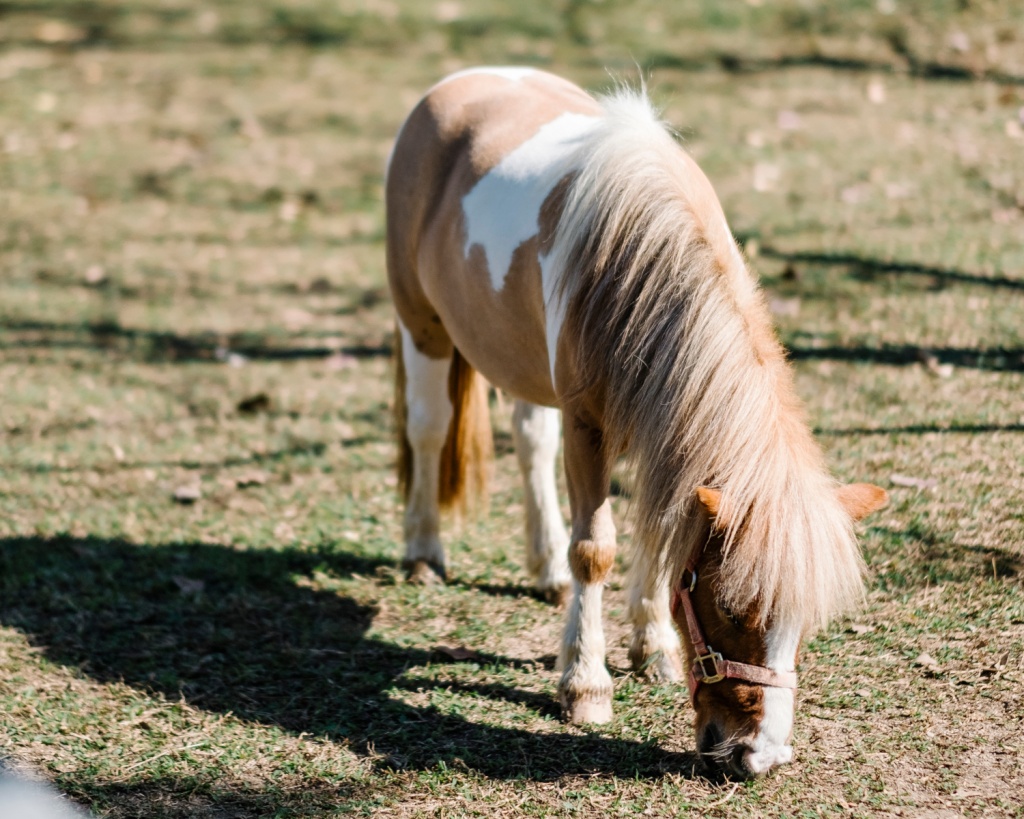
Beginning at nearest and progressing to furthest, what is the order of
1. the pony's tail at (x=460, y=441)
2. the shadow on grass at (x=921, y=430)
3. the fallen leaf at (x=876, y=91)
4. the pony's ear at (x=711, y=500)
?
the pony's ear at (x=711, y=500)
the pony's tail at (x=460, y=441)
the shadow on grass at (x=921, y=430)
the fallen leaf at (x=876, y=91)

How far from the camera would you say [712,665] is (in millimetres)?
2971

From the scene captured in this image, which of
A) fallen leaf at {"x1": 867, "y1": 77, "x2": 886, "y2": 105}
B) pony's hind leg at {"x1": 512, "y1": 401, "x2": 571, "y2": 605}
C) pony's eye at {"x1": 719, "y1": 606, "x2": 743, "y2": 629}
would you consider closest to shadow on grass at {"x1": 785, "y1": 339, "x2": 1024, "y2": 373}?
pony's hind leg at {"x1": 512, "y1": 401, "x2": 571, "y2": 605}

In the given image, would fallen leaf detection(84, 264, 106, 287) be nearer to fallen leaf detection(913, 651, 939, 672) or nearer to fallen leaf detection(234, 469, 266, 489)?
fallen leaf detection(234, 469, 266, 489)

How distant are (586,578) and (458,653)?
804 millimetres

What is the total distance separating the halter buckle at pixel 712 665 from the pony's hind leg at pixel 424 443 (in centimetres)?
188

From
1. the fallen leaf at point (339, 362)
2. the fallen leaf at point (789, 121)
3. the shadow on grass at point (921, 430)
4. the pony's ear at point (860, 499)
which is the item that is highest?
the fallen leaf at point (789, 121)

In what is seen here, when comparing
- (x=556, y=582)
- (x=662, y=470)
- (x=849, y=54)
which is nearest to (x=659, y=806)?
(x=662, y=470)

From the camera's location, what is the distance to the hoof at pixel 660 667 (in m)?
3.80

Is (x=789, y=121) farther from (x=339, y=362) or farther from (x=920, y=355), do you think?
(x=339, y=362)

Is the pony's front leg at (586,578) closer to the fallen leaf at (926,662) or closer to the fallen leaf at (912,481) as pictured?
the fallen leaf at (926,662)

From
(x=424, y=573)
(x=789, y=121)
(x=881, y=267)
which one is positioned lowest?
(x=424, y=573)

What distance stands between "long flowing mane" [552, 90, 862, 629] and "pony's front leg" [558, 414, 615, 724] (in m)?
0.20

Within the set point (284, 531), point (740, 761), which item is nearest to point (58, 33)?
point (284, 531)

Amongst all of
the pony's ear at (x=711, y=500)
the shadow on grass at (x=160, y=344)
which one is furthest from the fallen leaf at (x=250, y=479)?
the pony's ear at (x=711, y=500)
